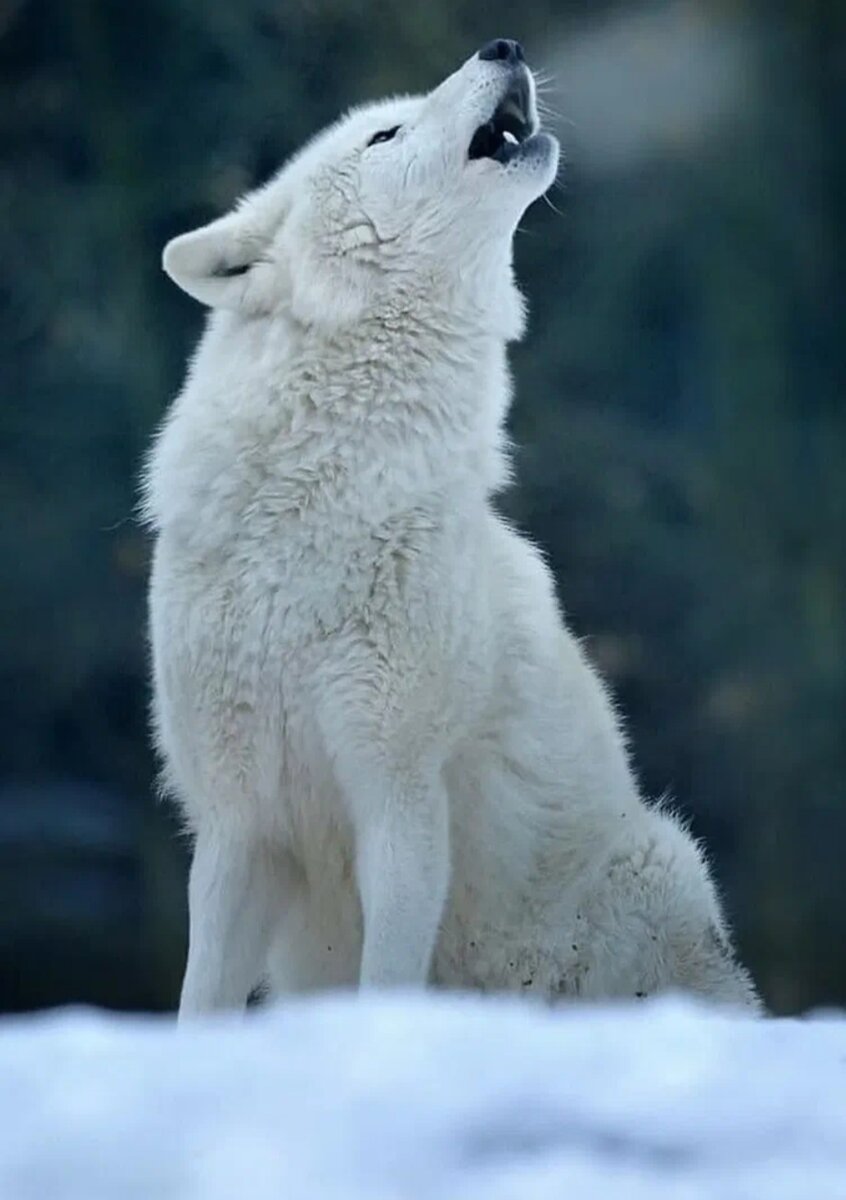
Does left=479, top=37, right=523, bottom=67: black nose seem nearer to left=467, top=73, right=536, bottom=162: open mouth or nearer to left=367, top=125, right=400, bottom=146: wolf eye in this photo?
left=467, top=73, right=536, bottom=162: open mouth

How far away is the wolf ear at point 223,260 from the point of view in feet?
13.6

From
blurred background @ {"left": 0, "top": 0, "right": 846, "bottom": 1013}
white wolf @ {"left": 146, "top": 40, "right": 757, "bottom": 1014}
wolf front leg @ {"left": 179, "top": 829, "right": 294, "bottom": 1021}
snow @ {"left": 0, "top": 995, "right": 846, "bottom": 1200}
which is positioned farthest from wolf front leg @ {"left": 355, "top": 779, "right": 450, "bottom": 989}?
blurred background @ {"left": 0, "top": 0, "right": 846, "bottom": 1013}

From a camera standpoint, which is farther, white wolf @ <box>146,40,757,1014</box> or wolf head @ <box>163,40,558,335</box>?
wolf head @ <box>163,40,558,335</box>

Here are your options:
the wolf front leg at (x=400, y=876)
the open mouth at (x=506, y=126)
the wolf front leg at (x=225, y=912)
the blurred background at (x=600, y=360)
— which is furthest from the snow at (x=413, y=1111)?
the blurred background at (x=600, y=360)

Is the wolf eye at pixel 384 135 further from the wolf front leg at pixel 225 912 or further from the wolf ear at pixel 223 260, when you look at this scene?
the wolf front leg at pixel 225 912

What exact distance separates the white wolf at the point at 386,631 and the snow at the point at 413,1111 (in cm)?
186

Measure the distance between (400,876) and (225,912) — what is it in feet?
1.43

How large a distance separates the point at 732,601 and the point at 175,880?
2312 millimetres

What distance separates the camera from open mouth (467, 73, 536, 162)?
4066 mm

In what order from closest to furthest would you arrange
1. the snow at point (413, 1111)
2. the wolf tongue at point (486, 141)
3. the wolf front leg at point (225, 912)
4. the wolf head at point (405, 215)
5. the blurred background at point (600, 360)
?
the snow at point (413, 1111), the wolf front leg at point (225, 912), the wolf head at point (405, 215), the wolf tongue at point (486, 141), the blurred background at point (600, 360)

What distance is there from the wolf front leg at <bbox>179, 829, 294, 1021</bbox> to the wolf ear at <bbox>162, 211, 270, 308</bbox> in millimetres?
1220

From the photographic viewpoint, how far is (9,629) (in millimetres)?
6738

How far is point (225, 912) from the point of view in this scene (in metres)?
3.87

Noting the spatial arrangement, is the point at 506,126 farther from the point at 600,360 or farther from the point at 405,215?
the point at 600,360
